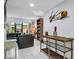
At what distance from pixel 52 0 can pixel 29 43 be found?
318 cm

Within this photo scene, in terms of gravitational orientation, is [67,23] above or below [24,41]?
above

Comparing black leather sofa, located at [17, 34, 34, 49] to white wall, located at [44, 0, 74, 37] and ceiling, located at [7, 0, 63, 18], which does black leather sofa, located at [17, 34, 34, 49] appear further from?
white wall, located at [44, 0, 74, 37]

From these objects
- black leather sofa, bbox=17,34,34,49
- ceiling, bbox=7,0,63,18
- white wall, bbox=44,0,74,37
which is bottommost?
black leather sofa, bbox=17,34,34,49

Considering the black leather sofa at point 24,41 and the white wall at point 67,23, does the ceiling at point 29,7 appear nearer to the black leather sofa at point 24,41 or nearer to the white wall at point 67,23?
the white wall at point 67,23

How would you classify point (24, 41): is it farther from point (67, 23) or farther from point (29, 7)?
point (67, 23)

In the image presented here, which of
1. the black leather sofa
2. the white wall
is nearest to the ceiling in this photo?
the white wall

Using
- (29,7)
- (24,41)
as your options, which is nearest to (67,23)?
(29,7)

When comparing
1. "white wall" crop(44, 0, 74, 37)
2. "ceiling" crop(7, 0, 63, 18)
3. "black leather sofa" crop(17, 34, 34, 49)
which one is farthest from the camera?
"black leather sofa" crop(17, 34, 34, 49)

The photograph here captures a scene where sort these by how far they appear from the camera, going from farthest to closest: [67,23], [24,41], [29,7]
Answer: [24,41] < [29,7] < [67,23]

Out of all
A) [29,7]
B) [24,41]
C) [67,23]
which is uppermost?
[29,7]

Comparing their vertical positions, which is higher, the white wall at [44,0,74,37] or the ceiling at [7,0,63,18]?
the ceiling at [7,0,63,18]
